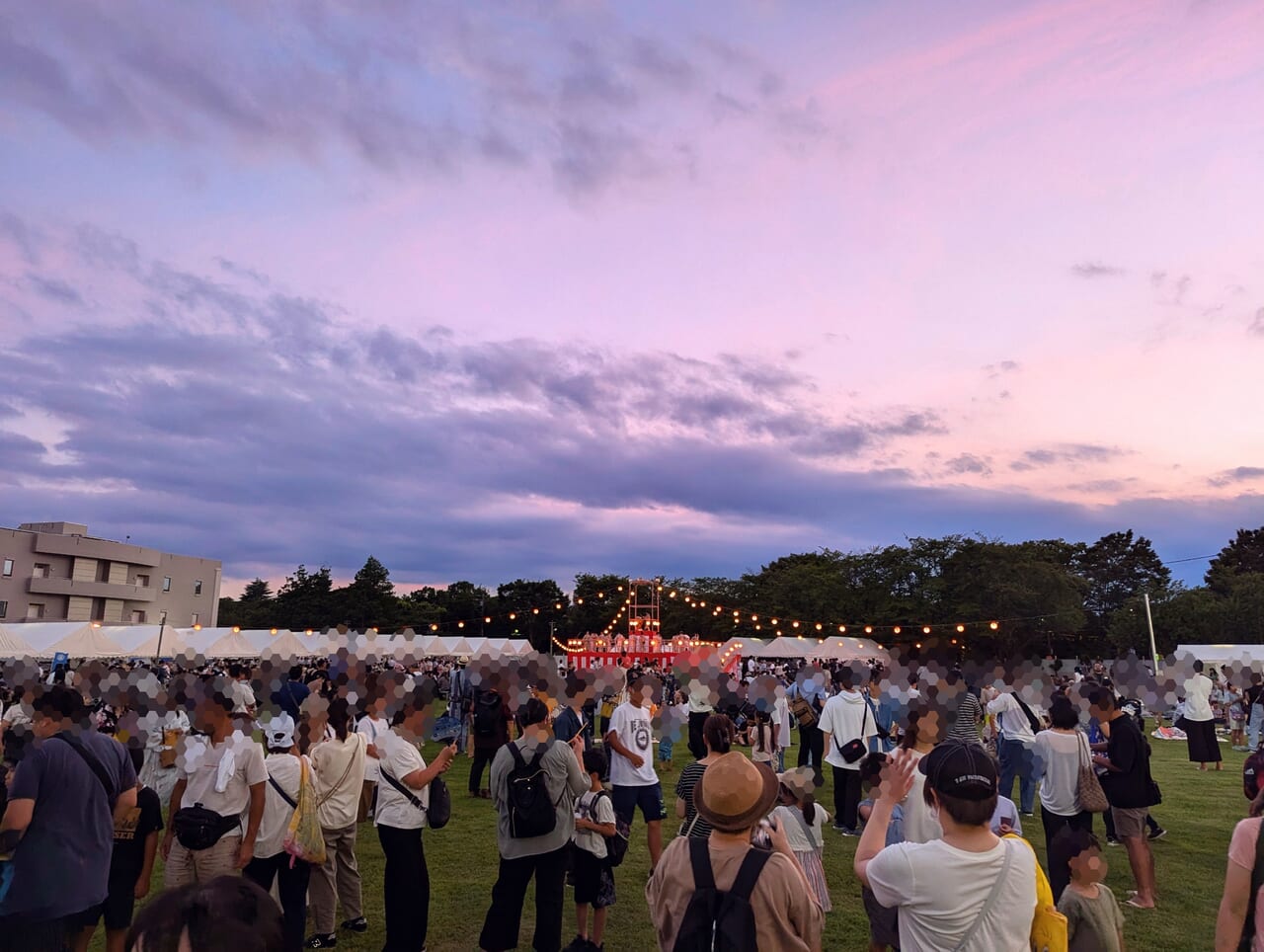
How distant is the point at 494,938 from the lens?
502 centimetres

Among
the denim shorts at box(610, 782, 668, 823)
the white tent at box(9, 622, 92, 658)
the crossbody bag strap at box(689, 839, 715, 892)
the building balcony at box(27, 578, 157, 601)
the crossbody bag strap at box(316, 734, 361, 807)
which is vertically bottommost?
the denim shorts at box(610, 782, 668, 823)

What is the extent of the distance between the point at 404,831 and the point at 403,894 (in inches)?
15.9

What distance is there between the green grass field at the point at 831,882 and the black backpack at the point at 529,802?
1.88 meters

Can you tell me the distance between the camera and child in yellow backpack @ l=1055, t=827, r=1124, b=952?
3.93 metres

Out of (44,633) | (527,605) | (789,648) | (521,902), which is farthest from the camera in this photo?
(527,605)

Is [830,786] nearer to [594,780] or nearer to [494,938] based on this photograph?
[594,780]

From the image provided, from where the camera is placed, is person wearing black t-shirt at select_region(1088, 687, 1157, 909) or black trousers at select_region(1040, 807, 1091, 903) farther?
person wearing black t-shirt at select_region(1088, 687, 1157, 909)

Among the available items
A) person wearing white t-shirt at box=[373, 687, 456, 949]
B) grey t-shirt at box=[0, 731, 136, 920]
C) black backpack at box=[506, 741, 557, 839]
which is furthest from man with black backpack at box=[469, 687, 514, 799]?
grey t-shirt at box=[0, 731, 136, 920]

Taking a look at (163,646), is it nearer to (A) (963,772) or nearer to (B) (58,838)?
(B) (58,838)

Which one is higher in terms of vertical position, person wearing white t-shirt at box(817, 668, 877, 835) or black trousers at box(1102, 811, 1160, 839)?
person wearing white t-shirt at box(817, 668, 877, 835)

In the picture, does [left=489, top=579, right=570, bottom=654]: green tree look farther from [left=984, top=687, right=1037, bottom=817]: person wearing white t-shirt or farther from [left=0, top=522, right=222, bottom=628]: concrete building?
[left=984, top=687, right=1037, bottom=817]: person wearing white t-shirt

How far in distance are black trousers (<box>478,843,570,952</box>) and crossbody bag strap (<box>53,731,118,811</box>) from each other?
2.27 meters

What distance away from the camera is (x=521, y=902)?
16.7 ft

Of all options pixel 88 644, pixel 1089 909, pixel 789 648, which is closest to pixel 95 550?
pixel 88 644
